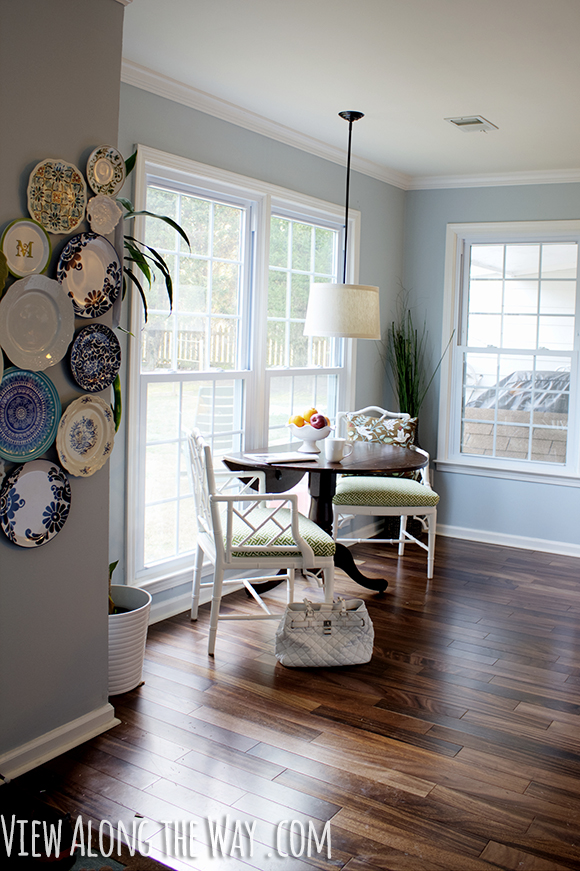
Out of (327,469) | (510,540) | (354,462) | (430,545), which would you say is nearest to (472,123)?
(354,462)

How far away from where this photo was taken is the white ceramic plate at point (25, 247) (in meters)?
2.13

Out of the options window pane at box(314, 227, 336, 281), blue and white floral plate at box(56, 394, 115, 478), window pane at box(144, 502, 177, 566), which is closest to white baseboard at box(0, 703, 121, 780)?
blue and white floral plate at box(56, 394, 115, 478)

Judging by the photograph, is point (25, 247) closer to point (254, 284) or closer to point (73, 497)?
point (73, 497)

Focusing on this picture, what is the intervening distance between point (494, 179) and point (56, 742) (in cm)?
441

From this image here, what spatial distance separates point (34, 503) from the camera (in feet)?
7.45

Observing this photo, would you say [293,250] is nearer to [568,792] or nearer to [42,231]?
[42,231]

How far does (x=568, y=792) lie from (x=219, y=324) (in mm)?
2632

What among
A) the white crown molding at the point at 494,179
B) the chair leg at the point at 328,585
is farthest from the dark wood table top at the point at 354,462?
the white crown molding at the point at 494,179

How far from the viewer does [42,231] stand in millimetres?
2227

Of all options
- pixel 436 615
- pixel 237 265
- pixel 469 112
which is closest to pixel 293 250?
pixel 237 265

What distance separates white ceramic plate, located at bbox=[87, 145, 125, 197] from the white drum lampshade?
1.46 meters

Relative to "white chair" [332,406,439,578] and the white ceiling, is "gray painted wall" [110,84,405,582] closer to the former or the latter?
the white ceiling

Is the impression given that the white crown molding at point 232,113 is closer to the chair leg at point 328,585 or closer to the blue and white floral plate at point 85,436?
the blue and white floral plate at point 85,436

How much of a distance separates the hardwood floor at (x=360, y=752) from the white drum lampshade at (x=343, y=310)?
4.74ft
